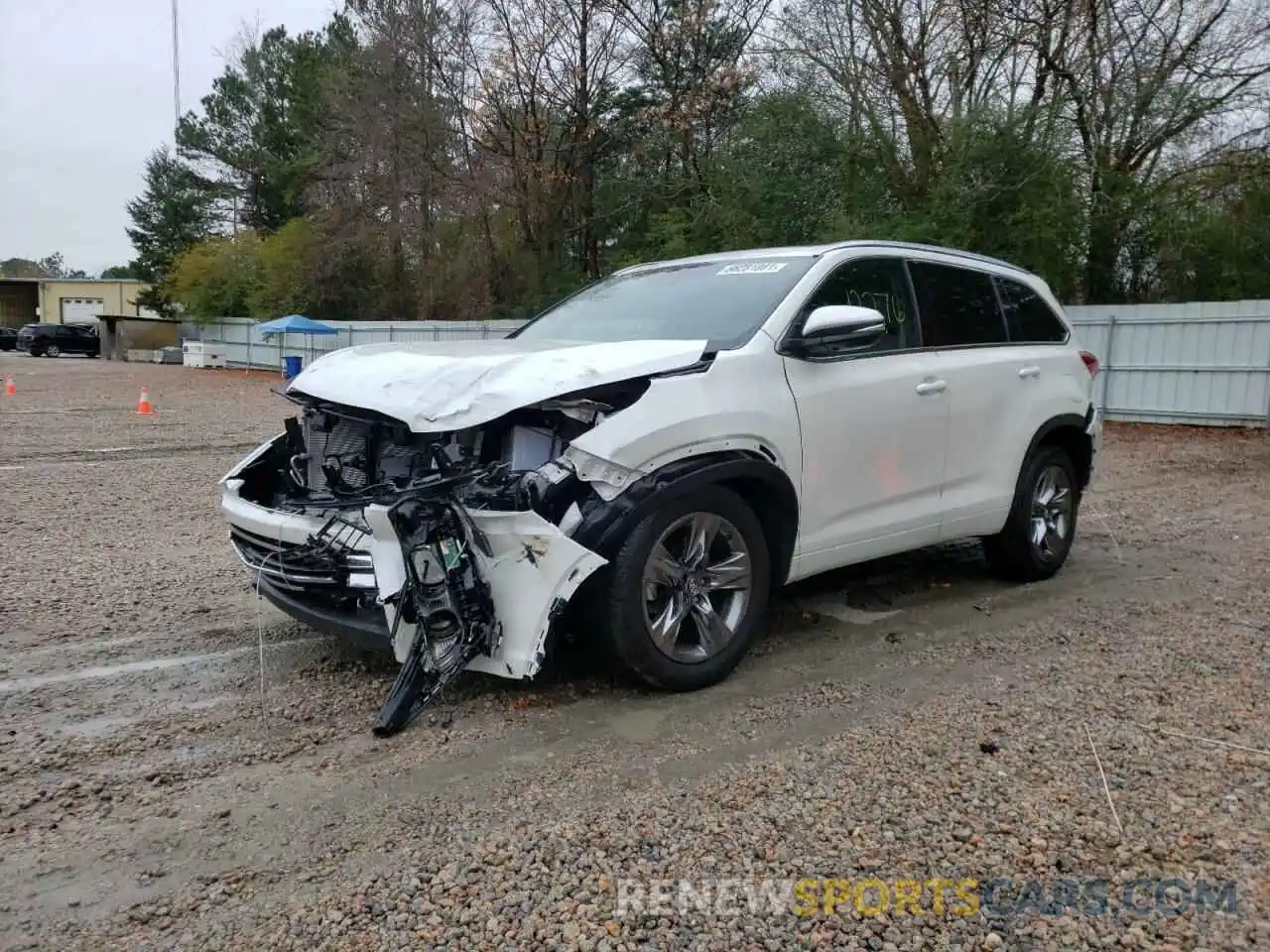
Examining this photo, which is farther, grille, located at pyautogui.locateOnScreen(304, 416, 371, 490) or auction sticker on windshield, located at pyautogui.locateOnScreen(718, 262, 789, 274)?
auction sticker on windshield, located at pyautogui.locateOnScreen(718, 262, 789, 274)

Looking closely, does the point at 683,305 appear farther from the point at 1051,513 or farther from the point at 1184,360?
the point at 1184,360

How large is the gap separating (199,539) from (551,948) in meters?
5.36

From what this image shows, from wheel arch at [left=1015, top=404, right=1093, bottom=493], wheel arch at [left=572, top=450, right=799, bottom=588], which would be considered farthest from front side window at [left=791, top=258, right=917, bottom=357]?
wheel arch at [left=1015, top=404, right=1093, bottom=493]

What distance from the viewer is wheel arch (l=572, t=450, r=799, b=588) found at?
11.7 feet

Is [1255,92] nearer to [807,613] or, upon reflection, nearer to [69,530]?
[807,613]

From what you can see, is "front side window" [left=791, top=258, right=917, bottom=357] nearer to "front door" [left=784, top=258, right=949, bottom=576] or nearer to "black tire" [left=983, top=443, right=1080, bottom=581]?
"front door" [left=784, top=258, right=949, bottom=576]

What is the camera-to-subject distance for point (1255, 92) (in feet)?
56.6

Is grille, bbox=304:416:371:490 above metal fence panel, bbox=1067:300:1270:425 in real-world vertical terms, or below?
below

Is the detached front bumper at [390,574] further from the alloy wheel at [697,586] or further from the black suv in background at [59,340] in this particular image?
the black suv in background at [59,340]

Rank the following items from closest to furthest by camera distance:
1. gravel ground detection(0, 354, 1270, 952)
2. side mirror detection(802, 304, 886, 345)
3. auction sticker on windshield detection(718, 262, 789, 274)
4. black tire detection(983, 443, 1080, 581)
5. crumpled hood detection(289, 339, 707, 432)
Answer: gravel ground detection(0, 354, 1270, 952) → crumpled hood detection(289, 339, 707, 432) → side mirror detection(802, 304, 886, 345) → auction sticker on windshield detection(718, 262, 789, 274) → black tire detection(983, 443, 1080, 581)

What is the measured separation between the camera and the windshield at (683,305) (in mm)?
4391

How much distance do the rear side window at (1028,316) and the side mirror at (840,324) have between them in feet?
5.74

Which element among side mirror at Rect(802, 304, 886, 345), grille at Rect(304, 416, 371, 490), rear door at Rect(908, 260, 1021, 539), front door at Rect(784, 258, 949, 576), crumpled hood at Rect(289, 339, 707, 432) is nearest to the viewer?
crumpled hood at Rect(289, 339, 707, 432)

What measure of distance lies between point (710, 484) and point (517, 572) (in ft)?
2.78
